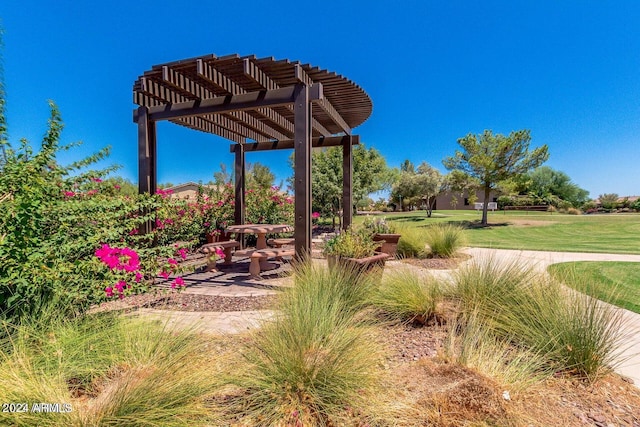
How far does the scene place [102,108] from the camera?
2017cm

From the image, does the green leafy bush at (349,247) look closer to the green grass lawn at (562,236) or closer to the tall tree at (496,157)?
the green grass lawn at (562,236)

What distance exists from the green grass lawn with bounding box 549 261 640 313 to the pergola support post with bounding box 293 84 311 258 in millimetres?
3003

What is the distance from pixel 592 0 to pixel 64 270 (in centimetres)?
1464

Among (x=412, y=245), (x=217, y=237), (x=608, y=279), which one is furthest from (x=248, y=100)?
(x=608, y=279)

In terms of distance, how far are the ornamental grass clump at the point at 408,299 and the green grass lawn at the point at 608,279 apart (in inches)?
47.3

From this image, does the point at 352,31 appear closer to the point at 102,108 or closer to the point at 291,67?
the point at 291,67

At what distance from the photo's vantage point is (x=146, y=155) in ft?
16.7

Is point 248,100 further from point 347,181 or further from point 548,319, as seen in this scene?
point 548,319

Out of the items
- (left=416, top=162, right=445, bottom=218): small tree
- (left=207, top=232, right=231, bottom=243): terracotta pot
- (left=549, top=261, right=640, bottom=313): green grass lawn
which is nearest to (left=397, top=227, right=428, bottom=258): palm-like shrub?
(left=549, top=261, right=640, bottom=313): green grass lawn

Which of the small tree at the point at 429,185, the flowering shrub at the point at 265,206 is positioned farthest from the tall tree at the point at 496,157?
the flowering shrub at the point at 265,206

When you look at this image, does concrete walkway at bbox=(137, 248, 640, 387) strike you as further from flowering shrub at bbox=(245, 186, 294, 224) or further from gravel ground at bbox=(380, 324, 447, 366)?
flowering shrub at bbox=(245, 186, 294, 224)

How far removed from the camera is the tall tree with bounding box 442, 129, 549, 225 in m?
16.5

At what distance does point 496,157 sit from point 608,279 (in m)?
14.5

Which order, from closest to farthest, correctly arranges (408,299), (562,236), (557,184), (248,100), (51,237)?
(51,237) → (408,299) → (248,100) → (562,236) → (557,184)
